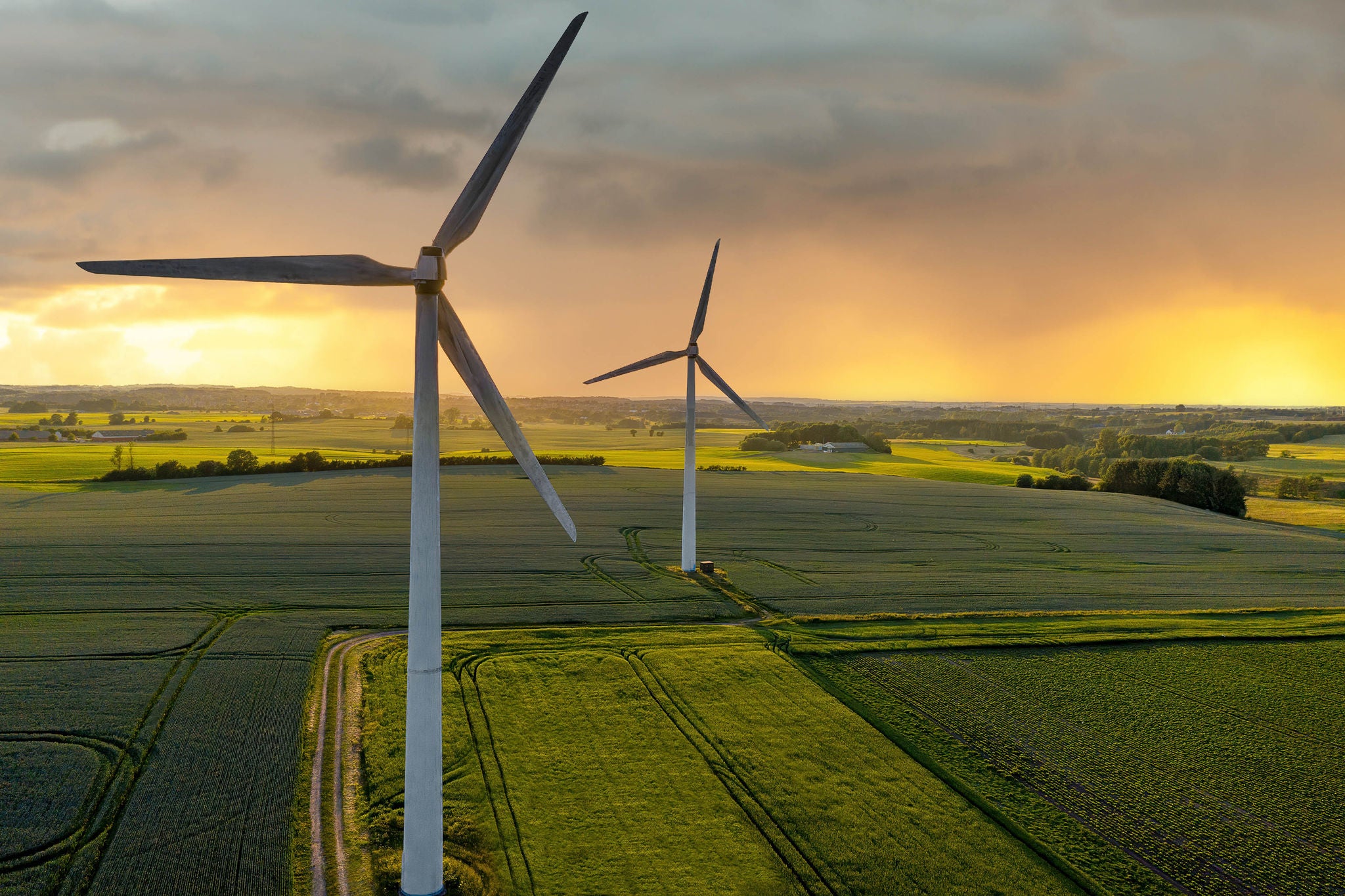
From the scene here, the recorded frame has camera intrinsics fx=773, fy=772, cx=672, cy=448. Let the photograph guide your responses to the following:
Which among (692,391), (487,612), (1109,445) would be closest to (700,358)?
(692,391)

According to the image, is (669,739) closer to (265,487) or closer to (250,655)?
(250,655)

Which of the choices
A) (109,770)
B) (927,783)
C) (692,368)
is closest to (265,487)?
(692,368)

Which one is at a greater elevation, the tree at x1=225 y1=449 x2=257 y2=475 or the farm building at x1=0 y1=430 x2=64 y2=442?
the farm building at x1=0 y1=430 x2=64 y2=442

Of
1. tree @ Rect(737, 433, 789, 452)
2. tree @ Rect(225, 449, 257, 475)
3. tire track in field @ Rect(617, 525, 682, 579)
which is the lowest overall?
tire track in field @ Rect(617, 525, 682, 579)

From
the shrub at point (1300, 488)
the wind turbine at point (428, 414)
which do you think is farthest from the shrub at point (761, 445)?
the wind turbine at point (428, 414)

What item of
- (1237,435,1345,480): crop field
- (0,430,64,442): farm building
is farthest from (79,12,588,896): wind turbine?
(0,430,64,442): farm building

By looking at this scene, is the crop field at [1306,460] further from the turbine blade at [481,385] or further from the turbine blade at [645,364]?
the turbine blade at [481,385]

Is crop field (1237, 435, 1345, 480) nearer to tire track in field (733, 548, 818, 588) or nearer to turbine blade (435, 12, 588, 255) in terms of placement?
tire track in field (733, 548, 818, 588)
